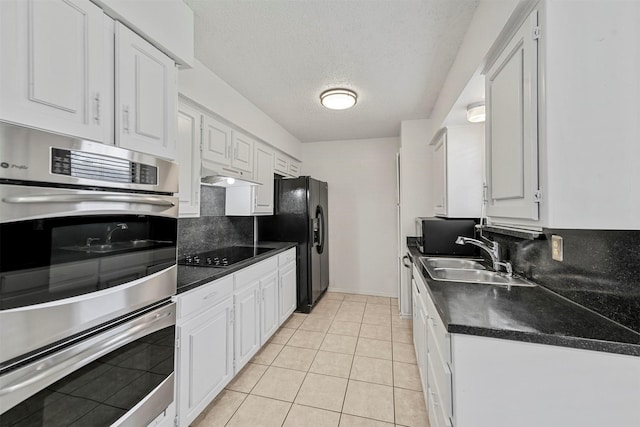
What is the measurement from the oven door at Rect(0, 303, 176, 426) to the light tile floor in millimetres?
656

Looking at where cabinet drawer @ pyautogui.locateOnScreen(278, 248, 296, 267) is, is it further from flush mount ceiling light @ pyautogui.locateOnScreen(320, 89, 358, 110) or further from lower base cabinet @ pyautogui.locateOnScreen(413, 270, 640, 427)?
lower base cabinet @ pyautogui.locateOnScreen(413, 270, 640, 427)

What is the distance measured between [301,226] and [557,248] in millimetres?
2523

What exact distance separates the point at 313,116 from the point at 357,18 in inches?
65.8

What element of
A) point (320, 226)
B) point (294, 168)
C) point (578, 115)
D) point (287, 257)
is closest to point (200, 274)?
point (287, 257)

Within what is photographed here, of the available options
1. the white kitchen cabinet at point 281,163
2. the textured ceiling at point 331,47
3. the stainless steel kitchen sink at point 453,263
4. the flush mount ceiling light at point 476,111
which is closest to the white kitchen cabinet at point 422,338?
the stainless steel kitchen sink at point 453,263

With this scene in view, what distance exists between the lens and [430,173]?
319cm

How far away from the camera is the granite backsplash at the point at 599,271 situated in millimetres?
976

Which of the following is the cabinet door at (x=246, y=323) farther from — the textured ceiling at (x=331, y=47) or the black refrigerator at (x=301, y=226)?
the textured ceiling at (x=331, y=47)

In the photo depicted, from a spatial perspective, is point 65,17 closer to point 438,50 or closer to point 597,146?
point 597,146

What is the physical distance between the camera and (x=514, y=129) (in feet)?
3.71

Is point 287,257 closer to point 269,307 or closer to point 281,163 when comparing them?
point 269,307

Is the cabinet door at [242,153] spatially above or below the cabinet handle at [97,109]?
above

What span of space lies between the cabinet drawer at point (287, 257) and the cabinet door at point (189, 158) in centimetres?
120

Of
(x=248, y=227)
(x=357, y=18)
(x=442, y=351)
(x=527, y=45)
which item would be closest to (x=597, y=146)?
(x=527, y=45)
